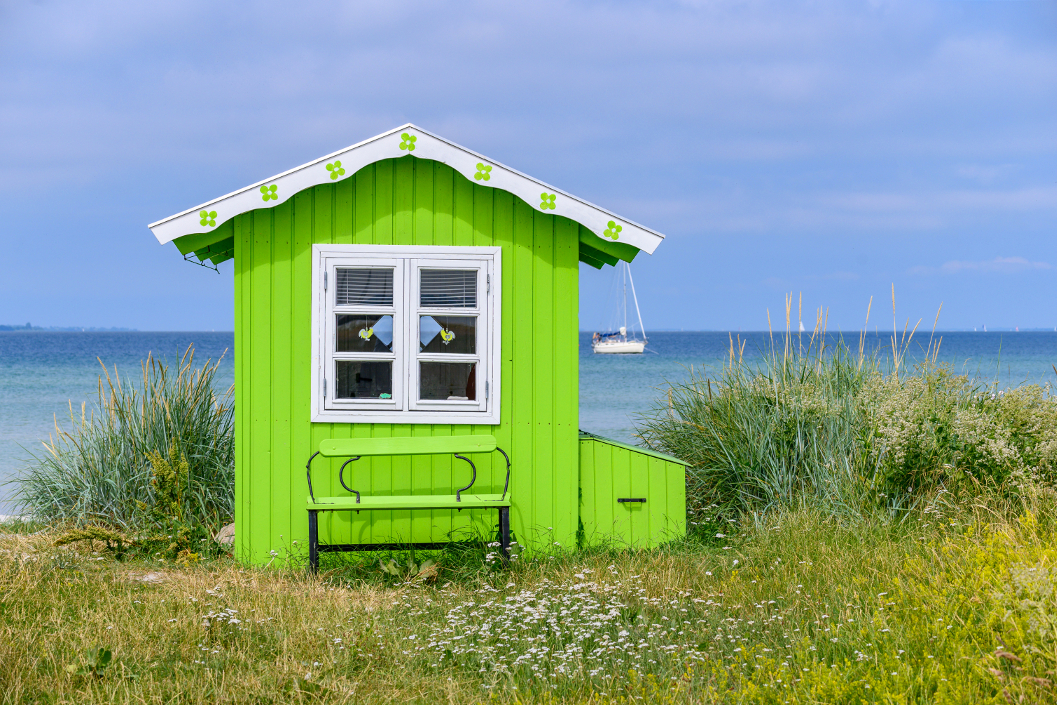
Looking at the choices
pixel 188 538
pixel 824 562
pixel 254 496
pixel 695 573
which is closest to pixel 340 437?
pixel 254 496

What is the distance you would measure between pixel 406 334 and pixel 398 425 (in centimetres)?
62

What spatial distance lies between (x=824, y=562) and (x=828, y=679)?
1.71m

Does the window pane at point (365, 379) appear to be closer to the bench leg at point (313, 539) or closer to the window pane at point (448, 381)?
the window pane at point (448, 381)

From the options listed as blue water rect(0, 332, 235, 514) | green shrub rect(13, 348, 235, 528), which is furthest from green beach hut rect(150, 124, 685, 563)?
blue water rect(0, 332, 235, 514)

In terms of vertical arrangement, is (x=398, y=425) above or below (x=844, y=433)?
above

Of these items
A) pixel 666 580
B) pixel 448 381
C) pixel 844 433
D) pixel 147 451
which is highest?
pixel 448 381

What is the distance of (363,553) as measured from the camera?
5.61 metres

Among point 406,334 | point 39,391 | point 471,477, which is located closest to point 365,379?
point 406,334

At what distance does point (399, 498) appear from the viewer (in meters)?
5.32

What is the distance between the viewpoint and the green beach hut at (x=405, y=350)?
550 centimetres

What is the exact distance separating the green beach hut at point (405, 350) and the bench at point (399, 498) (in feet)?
0.19

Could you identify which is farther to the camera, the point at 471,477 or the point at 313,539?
the point at 471,477

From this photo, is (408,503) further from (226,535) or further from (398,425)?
(226,535)

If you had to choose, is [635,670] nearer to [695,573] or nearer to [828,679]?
[828,679]
